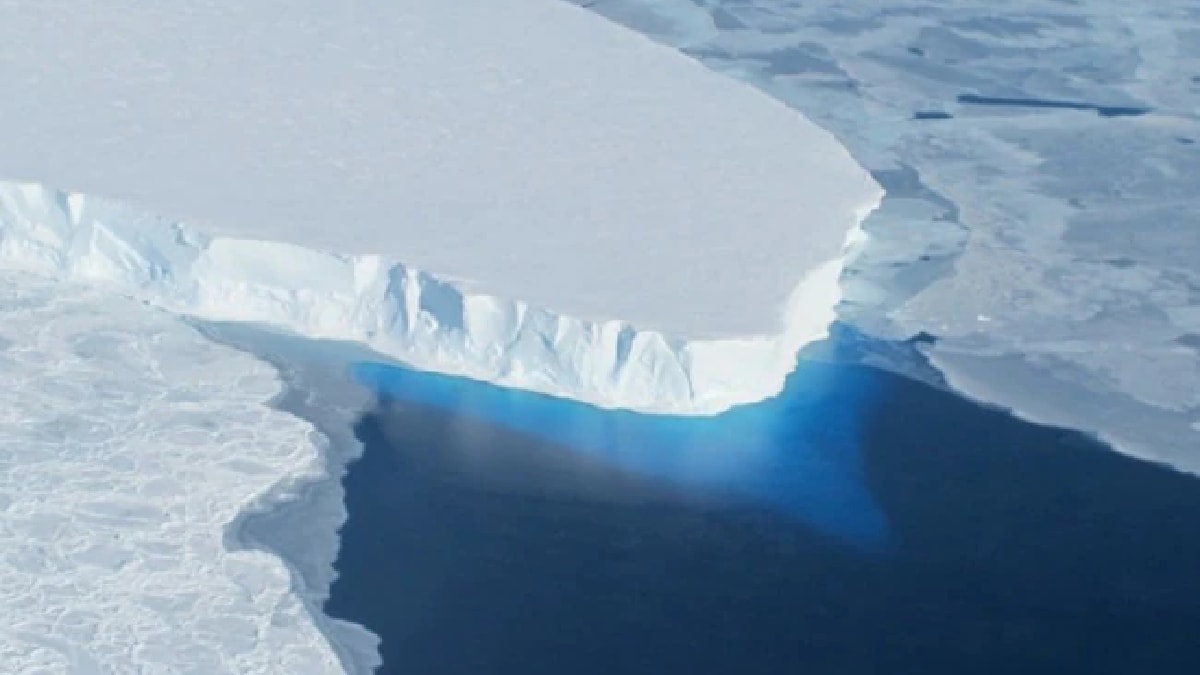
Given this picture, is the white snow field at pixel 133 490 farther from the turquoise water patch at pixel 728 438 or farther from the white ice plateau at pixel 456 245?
the turquoise water patch at pixel 728 438

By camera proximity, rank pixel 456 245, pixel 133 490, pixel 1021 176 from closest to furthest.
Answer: pixel 133 490
pixel 456 245
pixel 1021 176

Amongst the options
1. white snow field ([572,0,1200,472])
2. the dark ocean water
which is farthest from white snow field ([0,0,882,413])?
white snow field ([572,0,1200,472])

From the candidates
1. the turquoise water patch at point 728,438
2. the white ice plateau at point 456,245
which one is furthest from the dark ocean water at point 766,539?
the white ice plateau at point 456,245

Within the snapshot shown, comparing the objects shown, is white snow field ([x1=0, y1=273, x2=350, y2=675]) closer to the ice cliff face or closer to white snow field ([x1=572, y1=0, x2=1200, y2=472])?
the ice cliff face

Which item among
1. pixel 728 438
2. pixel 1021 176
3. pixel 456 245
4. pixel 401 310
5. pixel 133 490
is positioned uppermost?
pixel 1021 176

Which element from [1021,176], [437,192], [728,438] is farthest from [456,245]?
[1021,176]

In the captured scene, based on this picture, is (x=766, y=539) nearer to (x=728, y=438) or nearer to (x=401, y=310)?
(x=728, y=438)
